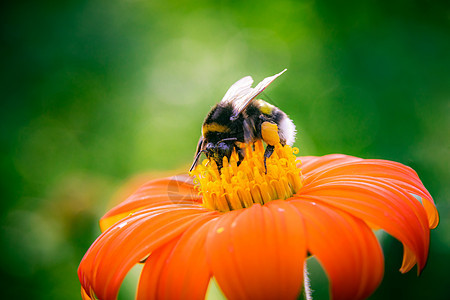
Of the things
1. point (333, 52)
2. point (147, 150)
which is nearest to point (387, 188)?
point (333, 52)

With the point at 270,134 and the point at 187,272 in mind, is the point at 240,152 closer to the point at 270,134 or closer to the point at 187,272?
the point at 270,134

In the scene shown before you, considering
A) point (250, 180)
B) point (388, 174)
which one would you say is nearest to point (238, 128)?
point (250, 180)

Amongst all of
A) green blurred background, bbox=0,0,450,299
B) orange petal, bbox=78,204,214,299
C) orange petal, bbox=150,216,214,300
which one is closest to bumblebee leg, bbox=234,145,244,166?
orange petal, bbox=78,204,214,299

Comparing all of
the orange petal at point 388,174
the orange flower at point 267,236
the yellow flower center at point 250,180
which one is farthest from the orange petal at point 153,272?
the orange petal at point 388,174

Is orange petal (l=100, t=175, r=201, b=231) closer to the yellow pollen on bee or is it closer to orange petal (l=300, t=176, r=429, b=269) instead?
the yellow pollen on bee

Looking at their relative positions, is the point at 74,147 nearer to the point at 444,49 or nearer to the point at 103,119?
the point at 103,119

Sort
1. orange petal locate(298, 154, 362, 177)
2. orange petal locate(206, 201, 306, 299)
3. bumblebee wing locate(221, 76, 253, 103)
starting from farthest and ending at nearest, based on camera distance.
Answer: orange petal locate(298, 154, 362, 177)
bumblebee wing locate(221, 76, 253, 103)
orange petal locate(206, 201, 306, 299)

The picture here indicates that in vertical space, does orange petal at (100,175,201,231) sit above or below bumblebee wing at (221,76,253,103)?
below
